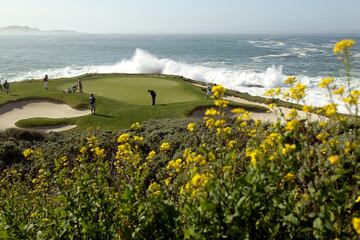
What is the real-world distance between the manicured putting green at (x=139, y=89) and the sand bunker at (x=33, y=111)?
3.76 meters

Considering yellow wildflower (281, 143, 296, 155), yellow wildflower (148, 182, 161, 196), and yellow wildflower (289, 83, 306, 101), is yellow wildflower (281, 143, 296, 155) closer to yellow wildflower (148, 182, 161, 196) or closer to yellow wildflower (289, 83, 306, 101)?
yellow wildflower (289, 83, 306, 101)

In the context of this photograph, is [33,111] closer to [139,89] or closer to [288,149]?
[139,89]

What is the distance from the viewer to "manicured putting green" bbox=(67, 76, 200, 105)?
23578 millimetres

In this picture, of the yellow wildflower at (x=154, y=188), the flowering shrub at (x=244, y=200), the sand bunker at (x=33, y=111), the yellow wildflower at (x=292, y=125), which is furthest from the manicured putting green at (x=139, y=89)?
the yellow wildflower at (x=292, y=125)

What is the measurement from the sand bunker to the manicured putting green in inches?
148

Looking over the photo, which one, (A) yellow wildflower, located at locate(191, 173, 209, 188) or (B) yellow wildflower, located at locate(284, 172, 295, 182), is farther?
(B) yellow wildflower, located at locate(284, 172, 295, 182)

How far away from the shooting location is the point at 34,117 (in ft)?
66.1

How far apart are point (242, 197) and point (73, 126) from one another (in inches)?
643

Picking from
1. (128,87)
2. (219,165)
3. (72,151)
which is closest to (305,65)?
(128,87)

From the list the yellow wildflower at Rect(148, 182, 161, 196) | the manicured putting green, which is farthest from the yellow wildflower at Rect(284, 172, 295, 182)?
the manicured putting green

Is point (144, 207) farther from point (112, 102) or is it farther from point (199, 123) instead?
point (112, 102)

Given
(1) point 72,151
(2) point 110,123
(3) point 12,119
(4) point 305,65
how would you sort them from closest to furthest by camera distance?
(1) point 72,151, (2) point 110,123, (3) point 12,119, (4) point 305,65

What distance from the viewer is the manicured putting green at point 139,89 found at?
2358 cm

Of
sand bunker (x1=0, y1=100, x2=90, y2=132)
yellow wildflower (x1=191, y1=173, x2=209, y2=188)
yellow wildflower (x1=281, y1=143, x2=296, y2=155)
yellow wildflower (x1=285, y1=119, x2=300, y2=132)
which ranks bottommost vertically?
sand bunker (x1=0, y1=100, x2=90, y2=132)
